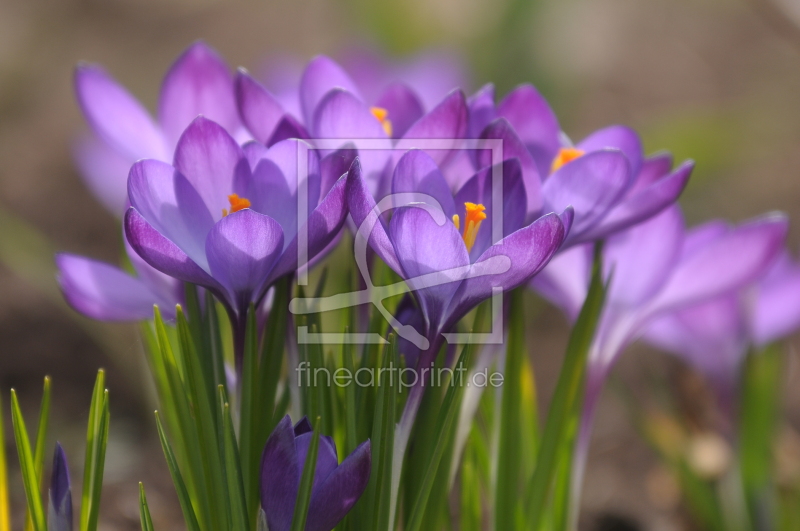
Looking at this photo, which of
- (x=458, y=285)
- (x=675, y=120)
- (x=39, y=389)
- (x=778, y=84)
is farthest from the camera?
(x=778, y=84)

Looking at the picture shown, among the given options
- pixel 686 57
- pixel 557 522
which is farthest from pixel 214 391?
pixel 686 57

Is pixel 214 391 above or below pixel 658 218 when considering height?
below

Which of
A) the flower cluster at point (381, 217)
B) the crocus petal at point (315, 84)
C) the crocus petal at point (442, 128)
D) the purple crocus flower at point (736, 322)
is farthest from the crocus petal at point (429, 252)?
the purple crocus flower at point (736, 322)

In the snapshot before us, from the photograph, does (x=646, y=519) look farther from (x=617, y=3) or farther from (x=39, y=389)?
(x=617, y=3)

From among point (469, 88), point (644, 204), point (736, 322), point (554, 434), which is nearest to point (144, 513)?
point (554, 434)

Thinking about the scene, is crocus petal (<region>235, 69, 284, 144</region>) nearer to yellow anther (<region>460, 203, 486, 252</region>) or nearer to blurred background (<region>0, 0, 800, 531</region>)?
yellow anther (<region>460, 203, 486, 252</region>)

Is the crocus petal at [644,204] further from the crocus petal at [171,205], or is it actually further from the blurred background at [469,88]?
the blurred background at [469,88]

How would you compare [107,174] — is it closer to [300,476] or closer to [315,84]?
[315,84]
